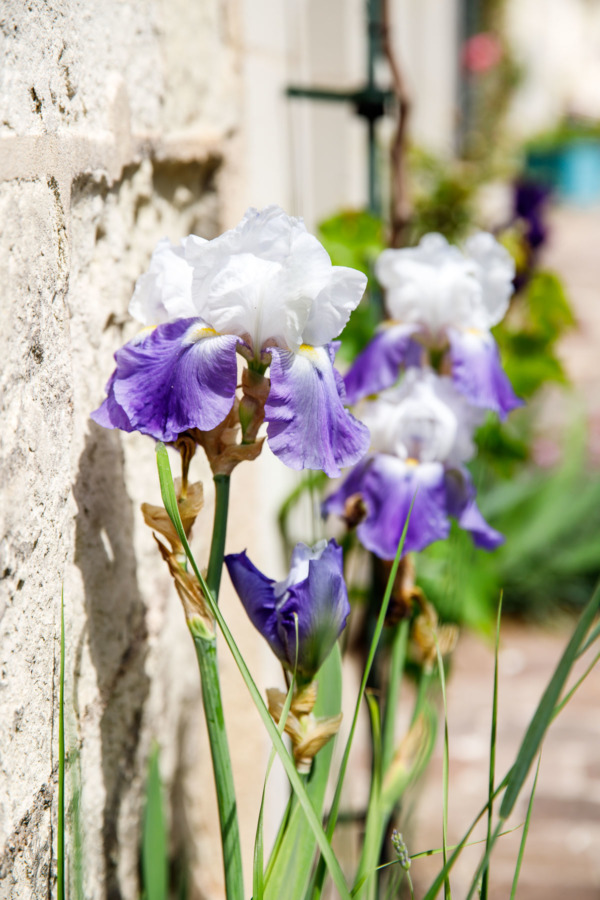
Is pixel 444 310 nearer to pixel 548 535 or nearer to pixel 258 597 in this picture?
pixel 258 597

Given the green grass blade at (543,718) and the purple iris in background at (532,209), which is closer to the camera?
the green grass blade at (543,718)

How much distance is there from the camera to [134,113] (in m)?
0.80

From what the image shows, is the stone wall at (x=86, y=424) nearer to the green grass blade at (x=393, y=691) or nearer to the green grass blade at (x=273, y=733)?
the green grass blade at (x=273, y=733)

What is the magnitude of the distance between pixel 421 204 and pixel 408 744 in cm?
276

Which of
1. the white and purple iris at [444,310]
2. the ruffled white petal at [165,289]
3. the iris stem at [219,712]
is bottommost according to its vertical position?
the iris stem at [219,712]

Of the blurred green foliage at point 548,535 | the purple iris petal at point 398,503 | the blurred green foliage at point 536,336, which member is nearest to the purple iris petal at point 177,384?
the purple iris petal at point 398,503

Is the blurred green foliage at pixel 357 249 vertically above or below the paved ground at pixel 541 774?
above

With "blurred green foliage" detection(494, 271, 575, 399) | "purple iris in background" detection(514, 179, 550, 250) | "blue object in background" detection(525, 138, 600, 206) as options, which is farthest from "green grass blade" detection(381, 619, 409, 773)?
"blue object in background" detection(525, 138, 600, 206)

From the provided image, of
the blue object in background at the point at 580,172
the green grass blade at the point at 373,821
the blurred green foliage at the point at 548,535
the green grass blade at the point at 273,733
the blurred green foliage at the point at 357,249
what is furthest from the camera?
the blue object in background at the point at 580,172

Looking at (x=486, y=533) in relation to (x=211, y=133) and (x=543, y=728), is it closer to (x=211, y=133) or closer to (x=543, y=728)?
(x=543, y=728)

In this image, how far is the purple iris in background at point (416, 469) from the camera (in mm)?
774

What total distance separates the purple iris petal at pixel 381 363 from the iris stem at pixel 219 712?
31 centimetres

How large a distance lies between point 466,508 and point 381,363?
18 cm

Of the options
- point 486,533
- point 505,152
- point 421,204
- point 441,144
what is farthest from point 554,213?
point 486,533
